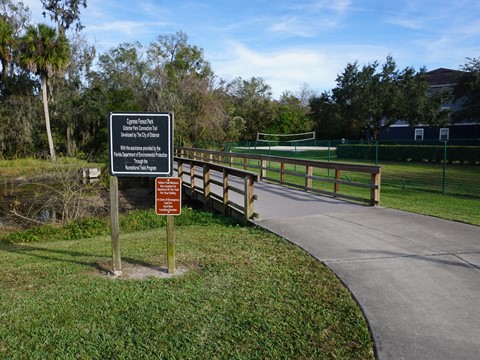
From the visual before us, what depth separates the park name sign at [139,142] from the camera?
5527 mm

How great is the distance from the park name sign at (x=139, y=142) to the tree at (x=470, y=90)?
36655 millimetres

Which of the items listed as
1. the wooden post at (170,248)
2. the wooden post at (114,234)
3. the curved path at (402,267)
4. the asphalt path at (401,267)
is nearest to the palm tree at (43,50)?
the curved path at (402,267)

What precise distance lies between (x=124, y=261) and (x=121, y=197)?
Result: 13.0 metres

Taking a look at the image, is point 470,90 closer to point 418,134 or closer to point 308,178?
point 418,134

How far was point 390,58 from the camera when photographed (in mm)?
41906

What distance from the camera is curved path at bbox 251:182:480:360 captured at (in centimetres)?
369

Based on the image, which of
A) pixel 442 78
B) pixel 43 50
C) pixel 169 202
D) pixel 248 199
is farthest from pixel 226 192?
pixel 442 78

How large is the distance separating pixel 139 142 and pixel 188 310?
235 cm

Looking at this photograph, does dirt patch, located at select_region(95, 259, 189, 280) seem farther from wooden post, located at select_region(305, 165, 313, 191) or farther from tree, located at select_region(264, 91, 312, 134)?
tree, located at select_region(264, 91, 312, 134)

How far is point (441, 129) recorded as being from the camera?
42.7 meters

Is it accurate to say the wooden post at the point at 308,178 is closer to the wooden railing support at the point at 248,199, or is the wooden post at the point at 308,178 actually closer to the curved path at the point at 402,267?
the curved path at the point at 402,267

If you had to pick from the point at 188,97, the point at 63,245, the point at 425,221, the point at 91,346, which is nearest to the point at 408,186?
the point at 425,221

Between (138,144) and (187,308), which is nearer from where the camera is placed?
(187,308)

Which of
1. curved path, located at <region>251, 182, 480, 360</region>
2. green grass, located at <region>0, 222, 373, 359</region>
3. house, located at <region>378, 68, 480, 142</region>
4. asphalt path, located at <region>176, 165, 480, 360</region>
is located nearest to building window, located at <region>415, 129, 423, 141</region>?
house, located at <region>378, 68, 480, 142</region>
